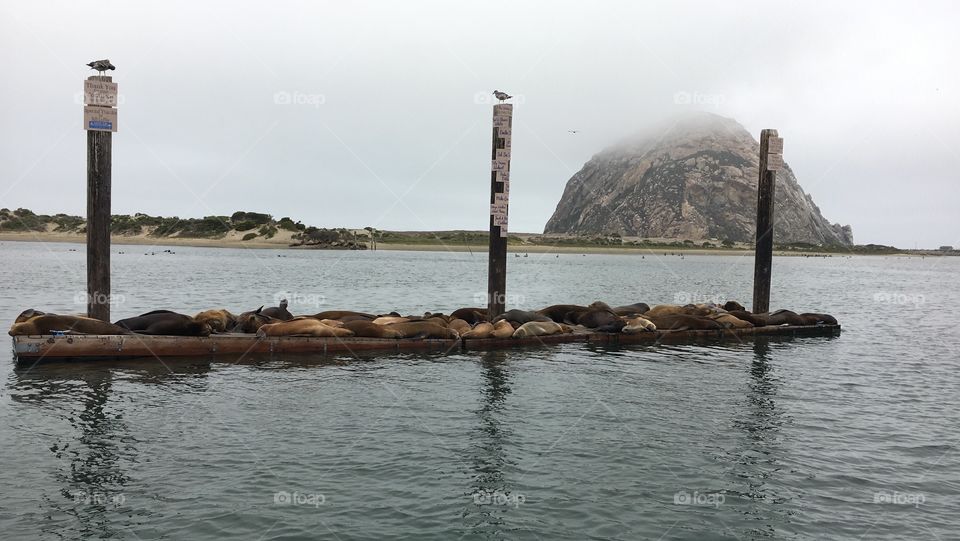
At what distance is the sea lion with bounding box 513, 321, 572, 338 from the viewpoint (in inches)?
814

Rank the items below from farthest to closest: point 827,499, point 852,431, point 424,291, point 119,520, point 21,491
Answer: point 424,291
point 852,431
point 827,499
point 21,491
point 119,520

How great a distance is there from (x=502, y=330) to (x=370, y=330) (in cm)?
392

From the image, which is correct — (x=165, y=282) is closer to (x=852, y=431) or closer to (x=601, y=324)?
(x=601, y=324)

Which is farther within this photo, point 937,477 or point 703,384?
point 703,384

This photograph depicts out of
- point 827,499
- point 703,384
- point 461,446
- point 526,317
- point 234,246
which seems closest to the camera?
point 827,499

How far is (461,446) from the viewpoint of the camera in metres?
11.0

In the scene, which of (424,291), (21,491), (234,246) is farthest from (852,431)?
(234,246)

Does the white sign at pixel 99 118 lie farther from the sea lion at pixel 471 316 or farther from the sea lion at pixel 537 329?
the sea lion at pixel 537 329

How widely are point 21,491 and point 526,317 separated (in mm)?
15155

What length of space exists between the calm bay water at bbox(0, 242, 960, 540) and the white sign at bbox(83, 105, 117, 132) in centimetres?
590

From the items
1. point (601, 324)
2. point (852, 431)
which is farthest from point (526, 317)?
point (852, 431)

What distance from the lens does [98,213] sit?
57.3 ft

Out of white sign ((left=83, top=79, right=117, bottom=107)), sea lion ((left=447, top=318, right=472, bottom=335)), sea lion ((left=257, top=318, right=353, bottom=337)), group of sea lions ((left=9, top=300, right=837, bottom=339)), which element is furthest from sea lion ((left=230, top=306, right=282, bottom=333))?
white sign ((left=83, top=79, right=117, bottom=107))

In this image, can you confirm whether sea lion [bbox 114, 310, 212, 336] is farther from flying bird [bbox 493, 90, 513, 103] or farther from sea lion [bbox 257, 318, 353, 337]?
flying bird [bbox 493, 90, 513, 103]
